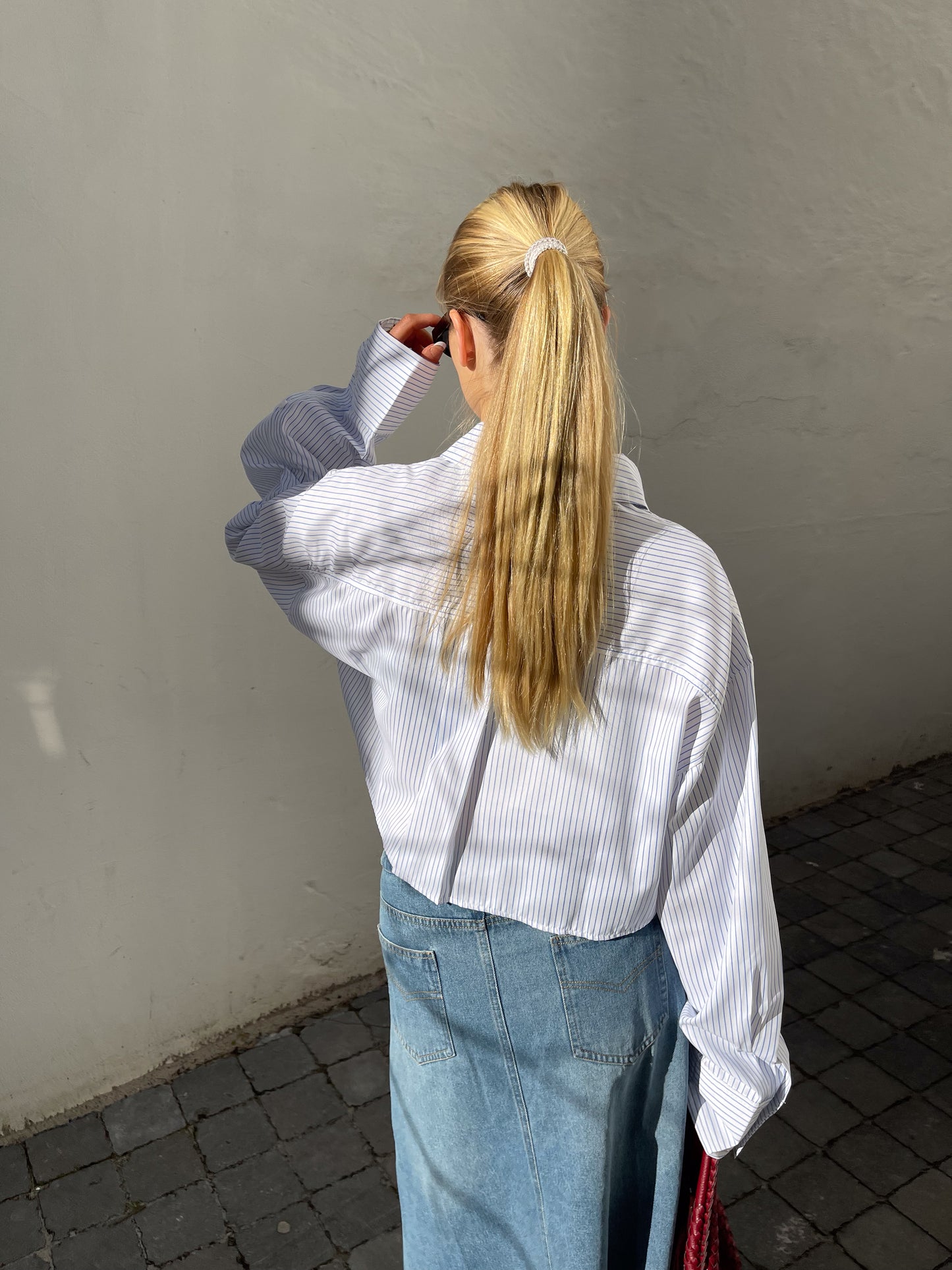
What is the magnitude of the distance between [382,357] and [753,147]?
2497 millimetres

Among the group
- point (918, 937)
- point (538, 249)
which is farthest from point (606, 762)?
point (918, 937)

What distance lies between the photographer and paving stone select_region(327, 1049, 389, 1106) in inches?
111

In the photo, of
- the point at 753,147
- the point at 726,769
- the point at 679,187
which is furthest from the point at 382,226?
the point at 726,769

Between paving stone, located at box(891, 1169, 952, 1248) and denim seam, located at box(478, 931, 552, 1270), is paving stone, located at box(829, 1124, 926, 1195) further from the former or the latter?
denim seam, located at box(478, 931, 552, 1270)

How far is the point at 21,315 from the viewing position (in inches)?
90.1

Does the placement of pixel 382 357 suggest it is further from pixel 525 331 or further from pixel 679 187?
pixel 679 187

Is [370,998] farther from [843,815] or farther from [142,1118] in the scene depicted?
[843,815]

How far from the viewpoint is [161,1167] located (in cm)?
258

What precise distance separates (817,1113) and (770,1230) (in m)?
0.42

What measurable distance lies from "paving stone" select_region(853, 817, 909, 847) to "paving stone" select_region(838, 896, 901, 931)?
450 millimetres

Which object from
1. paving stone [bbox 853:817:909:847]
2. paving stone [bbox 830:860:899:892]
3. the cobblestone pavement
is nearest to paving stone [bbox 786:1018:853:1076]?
the cobblestone pavement

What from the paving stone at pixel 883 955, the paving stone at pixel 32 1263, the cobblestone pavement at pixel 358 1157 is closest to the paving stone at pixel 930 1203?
the cobblestone pavement at pixel 358 1157

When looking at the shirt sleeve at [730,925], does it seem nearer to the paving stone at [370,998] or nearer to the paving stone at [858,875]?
the paving stone at [370,998]

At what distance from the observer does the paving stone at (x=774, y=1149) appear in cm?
259
